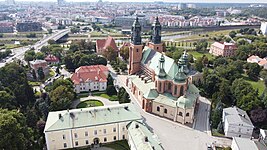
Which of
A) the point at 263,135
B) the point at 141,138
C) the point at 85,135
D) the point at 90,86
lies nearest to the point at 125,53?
the point at 90,86

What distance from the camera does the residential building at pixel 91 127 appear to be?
141ft

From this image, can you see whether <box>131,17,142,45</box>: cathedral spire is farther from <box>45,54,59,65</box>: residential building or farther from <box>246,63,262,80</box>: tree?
<box>246,63,262,80</box>: tree

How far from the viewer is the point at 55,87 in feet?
205

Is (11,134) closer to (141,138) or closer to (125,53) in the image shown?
(141,138)

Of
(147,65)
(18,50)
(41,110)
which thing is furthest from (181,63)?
(18,50)

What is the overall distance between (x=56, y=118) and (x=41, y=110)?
10923 mm

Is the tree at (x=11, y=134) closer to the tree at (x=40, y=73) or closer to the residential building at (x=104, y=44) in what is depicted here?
the tree at (x=40, y=73)

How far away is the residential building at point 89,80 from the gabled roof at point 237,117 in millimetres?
36690

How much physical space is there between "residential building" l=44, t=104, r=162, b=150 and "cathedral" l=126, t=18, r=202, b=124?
11.8 m

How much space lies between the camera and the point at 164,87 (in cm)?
5934

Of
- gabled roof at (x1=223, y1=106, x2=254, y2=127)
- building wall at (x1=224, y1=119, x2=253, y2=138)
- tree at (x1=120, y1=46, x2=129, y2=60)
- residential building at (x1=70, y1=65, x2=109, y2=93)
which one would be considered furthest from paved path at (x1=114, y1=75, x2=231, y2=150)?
tree at (x1=120, y1=46, x2=129, y2=60)

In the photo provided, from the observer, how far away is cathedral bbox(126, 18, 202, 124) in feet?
178

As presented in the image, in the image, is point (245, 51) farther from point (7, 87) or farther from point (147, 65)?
point (7, 87)

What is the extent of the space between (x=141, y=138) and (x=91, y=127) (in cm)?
1037
